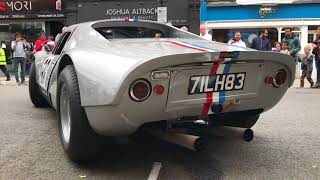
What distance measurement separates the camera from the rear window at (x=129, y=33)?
215 inches

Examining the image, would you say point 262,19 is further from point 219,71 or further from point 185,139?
point 185,139

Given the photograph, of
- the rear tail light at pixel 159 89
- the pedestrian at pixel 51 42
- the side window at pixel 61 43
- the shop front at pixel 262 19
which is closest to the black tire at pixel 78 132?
the rear tail light at pixel 159 89

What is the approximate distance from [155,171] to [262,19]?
654 inches

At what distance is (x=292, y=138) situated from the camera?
557 centimetres

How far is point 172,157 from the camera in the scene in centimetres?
466

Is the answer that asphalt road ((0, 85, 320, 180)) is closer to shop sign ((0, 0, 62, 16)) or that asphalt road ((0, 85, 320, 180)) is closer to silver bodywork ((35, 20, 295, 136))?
silver bodywork ((35, 20, 295, 136))

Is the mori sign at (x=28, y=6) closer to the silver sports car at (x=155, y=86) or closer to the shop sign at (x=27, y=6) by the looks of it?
the shop sign at (x=27, y=6)

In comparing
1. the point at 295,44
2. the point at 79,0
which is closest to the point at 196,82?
the point at 295,44

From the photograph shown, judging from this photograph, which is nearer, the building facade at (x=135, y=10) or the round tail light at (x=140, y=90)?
the round tail light at (x=140, y=90)

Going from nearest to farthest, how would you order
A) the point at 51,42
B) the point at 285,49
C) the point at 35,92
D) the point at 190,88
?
the point at 190,88 → the point at 35,92 → the point at 51,42 → the point at 285,49

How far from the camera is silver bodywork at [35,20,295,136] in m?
3.69

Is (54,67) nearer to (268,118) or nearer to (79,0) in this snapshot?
(268,118)

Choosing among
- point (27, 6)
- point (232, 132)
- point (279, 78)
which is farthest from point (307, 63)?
point (27, 6)

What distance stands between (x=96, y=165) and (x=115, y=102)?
0.95 meters
